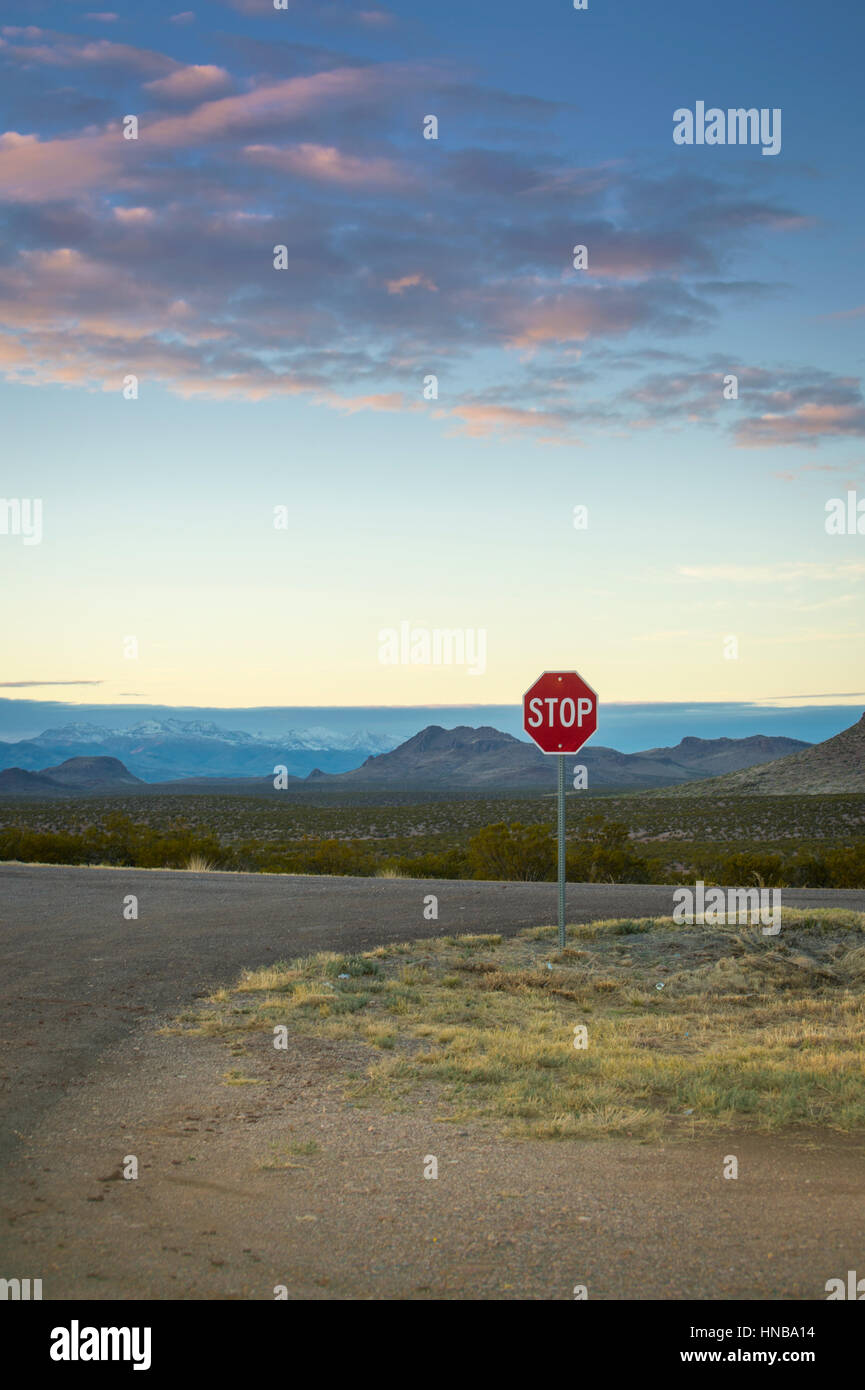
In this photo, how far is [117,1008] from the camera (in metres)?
10.2

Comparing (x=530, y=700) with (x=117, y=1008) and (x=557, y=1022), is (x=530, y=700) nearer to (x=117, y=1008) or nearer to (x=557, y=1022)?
(x=557, y=1022)

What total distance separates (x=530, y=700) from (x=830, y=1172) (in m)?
7.64

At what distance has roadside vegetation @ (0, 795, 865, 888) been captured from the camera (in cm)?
2778

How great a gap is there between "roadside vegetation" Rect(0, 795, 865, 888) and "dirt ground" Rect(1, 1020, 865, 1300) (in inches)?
708

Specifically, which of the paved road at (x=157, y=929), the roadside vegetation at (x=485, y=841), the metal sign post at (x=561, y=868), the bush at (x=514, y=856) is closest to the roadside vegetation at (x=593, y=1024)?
the metal sign post at (x=561, y=868)

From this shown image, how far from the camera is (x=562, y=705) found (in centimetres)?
1314

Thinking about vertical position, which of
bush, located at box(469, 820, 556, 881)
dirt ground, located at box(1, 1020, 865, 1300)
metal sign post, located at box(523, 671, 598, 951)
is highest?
metal sign post, located at box(523, 671, 598, 951)

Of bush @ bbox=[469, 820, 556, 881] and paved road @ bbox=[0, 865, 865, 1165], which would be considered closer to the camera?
paved road @ bbox=[0, 865, 865, 1165]

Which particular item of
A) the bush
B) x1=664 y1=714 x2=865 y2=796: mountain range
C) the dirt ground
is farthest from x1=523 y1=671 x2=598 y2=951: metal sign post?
x1=664 y1=714 x2=865 y2=796: mountain range

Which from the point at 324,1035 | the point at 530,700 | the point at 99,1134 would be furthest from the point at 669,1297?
the point at 530,700

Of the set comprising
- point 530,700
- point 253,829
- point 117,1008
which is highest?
point 530,700

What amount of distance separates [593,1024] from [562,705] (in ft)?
14.6

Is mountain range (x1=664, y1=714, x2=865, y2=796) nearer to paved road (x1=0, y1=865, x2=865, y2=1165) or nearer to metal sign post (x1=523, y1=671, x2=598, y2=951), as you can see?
paved road (x1=0, y1=865, x2=865, y2=1165)
